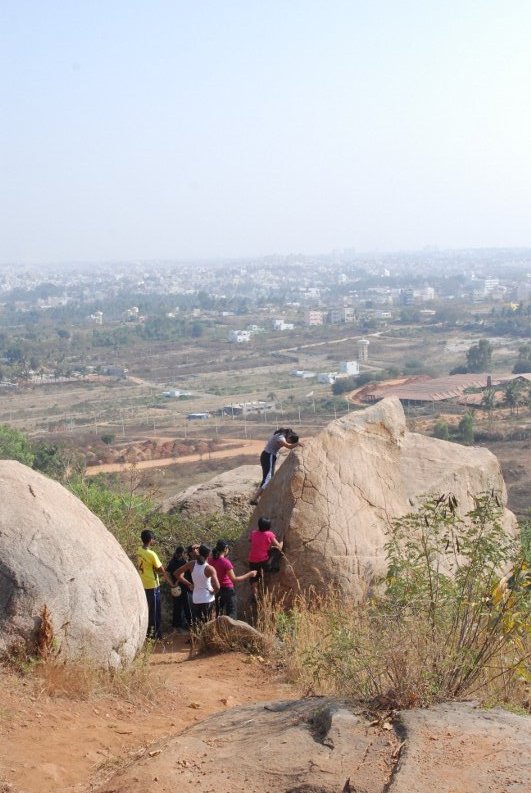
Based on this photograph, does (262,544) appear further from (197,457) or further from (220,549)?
(197,457)

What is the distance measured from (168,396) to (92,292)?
141 m

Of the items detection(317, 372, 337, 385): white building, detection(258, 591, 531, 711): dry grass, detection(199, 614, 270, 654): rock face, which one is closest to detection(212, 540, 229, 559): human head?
detection(199, 614, 270, 654): rock face

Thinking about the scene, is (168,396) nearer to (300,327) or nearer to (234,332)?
(234,332)

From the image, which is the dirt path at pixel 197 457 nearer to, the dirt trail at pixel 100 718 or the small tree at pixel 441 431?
the small tree at pixel 441 431

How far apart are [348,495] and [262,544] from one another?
3.05 ft

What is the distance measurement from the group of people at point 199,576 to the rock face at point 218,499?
1930 millimetres

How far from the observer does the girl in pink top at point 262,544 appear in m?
7.58

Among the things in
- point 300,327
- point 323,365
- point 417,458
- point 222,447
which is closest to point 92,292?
point 300,327

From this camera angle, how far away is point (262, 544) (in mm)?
7598

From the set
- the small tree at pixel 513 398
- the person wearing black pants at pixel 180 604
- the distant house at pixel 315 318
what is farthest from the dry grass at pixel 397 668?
the distant house at pixel 315 318

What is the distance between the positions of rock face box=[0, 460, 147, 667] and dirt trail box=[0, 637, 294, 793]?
0.98 feet

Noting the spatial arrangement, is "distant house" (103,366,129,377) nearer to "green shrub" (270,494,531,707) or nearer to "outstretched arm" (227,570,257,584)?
"outstretched arm" (227,570,257,584)

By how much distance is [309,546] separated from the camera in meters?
7.67

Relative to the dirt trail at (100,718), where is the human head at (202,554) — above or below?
above
